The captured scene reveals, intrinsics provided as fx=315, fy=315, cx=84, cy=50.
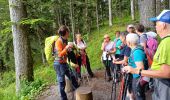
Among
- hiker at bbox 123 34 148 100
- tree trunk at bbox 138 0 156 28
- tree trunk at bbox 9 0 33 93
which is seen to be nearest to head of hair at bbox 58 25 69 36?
hiker at bbox 123 34 148 100

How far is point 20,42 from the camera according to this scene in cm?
1149

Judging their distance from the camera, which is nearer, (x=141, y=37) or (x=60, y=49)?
(x=141, y=37)

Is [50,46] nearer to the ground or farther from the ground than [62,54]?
farther from the ground

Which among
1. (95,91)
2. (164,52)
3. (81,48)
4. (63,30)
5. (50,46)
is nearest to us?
(164,52)

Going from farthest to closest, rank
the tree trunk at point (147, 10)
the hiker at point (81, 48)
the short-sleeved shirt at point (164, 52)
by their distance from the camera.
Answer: the tree trunk at point (147, 10)
the hiker at point (81, 48)
the short-sleeved shirt at point (164, 52)

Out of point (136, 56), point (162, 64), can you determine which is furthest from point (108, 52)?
point (162, 64)

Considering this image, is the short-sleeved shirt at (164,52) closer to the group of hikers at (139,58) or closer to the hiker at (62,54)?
the group of hikers at (139,58)

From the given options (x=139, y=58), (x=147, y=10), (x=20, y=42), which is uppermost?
(x=147, y=10)

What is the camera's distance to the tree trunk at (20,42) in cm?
1136

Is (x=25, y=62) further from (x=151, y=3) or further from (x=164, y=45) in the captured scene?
(x=164, y=45)

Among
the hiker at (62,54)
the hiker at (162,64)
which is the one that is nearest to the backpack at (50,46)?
the hiker at (62,54)

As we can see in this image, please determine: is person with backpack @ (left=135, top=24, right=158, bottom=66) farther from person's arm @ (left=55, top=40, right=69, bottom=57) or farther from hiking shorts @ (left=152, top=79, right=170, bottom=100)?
hiking shorts @ (left=152, top=79, right=170, bottom=100)

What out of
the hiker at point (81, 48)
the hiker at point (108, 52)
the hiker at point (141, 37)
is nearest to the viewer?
the hiker at point (141, 37)

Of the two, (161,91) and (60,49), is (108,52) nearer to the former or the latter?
(60,49)
